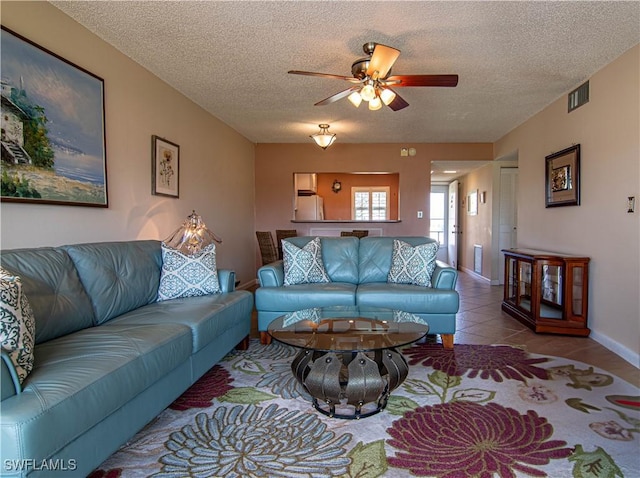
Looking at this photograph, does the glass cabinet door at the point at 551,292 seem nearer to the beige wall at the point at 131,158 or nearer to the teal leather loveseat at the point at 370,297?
the teal leather loveseat at the point at 370,297

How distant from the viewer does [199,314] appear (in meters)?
2.35

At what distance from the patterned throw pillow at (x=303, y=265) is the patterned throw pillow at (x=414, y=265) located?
2.34 ft

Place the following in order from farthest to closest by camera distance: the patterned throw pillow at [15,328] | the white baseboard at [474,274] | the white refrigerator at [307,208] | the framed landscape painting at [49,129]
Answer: the white refrigerator at [307,208] < the white baseboard at [474,274] < the framed landscape painting at [49,129] < the patterned throw pillow at [15,328]

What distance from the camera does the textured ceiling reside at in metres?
2.44

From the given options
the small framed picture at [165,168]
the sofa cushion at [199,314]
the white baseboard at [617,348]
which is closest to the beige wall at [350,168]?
the small framed picture at [165,168]

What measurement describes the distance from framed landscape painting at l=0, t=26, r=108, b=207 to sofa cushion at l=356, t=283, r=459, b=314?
7.57ft

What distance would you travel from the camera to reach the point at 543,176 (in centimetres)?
448

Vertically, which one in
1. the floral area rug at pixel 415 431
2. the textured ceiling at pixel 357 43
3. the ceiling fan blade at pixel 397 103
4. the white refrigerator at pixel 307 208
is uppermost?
the textured ceiling at pixel 357 43

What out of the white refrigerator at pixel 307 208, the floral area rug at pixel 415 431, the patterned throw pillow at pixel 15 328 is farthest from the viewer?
the white refrigerator at pixel 307 208

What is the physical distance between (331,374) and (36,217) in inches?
81.2

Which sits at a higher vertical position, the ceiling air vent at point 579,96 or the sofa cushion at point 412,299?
the ceiling air vent at point 579,96

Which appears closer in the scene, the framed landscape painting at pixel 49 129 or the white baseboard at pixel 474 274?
the framed landscape painting at pixel 49 129

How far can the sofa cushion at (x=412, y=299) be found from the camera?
3.16 m

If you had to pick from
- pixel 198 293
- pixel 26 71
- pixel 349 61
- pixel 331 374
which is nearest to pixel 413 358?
pixel 331 374
